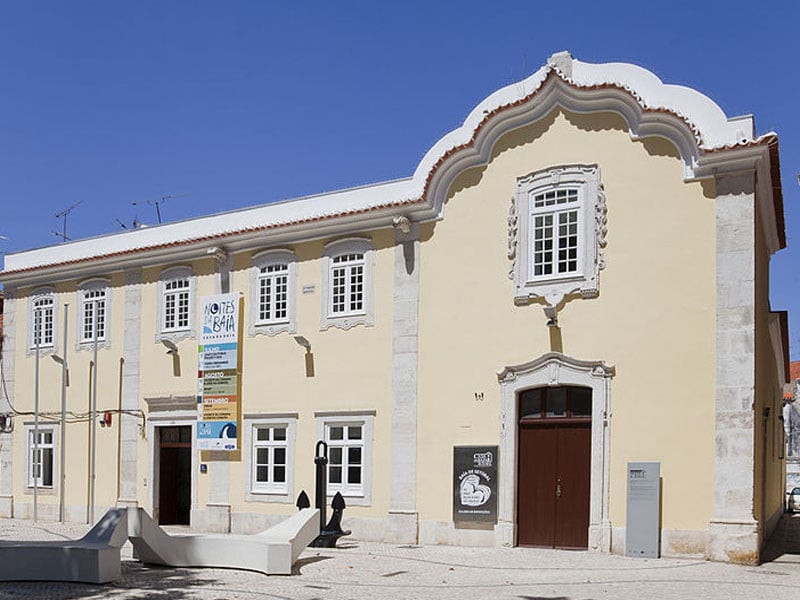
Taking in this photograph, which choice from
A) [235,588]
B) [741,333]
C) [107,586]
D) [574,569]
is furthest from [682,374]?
[107,586]

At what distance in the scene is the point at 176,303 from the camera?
880 inches

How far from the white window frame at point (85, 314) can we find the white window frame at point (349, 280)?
21.3 feet

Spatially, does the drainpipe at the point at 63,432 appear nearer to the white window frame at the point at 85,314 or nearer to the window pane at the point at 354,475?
the white window frame at the point at 85,314

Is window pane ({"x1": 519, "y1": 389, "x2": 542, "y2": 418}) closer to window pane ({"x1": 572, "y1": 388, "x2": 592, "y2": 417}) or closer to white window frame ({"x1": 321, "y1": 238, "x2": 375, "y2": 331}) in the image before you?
window pane ({"x1": 572, "y1": 388, "x2": 592, "y2": 417})

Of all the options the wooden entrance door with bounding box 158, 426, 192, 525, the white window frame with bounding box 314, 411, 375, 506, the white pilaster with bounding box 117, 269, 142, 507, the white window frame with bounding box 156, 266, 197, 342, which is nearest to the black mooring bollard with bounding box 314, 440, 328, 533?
the white window frame with bounding box 314, 411, 375, 506

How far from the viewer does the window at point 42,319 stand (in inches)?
969

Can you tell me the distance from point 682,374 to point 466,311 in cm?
412

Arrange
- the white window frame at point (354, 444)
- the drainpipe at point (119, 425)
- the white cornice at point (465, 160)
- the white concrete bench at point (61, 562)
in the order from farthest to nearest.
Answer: the drainpipe at point (119, 425) → the white window frame at point (354, 444) → the white cornice at point (465, 160) → the white concrete bench at point (61, 562)

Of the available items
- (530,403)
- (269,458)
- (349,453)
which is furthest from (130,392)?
(530,403)

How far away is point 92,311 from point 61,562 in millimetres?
12337

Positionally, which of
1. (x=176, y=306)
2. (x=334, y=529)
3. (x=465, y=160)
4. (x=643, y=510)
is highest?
(x=465, y=160)

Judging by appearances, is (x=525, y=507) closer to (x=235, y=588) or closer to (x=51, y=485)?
(x=235, y=588)

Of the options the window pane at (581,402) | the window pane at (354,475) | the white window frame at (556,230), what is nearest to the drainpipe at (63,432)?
the window pane at (354,475)

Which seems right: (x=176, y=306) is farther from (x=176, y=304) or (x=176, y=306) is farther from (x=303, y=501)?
(x=303, y=501)
